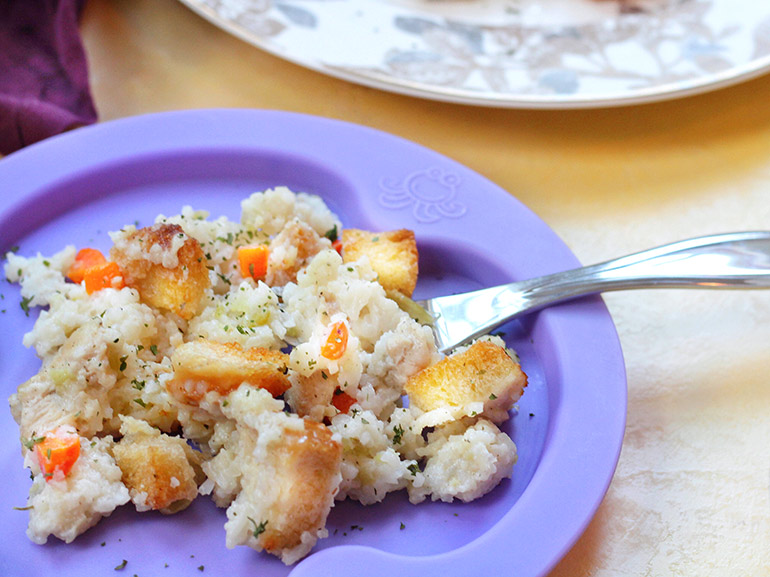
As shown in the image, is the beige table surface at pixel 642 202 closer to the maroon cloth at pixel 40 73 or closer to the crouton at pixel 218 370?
the maroon cloth at pixel 40 73

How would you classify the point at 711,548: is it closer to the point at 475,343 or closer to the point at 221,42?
the point at 475,343

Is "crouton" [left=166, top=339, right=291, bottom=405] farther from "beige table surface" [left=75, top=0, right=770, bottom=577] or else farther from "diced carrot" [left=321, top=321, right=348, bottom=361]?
"beige table surface" [left=75, top=0, right=770, bottom=577]

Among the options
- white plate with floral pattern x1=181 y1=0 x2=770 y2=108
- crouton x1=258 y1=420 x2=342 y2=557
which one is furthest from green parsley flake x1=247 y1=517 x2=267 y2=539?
white plate with floral pattern x1=181 y1=0 x2=770 y2=108

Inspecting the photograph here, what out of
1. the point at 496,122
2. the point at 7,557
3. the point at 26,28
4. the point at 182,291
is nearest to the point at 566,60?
the point at 496,122

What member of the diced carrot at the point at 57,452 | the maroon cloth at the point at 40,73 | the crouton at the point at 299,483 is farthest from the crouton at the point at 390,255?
the maroon cloth at the point at 40,73

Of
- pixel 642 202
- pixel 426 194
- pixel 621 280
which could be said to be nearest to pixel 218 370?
pixel 426 194

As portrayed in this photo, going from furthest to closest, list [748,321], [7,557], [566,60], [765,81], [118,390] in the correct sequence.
Answer: [765,81]
[566,60]
[748,321]
[118,390]
[7,557]

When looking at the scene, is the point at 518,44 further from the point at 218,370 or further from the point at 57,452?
the point at 57,452
